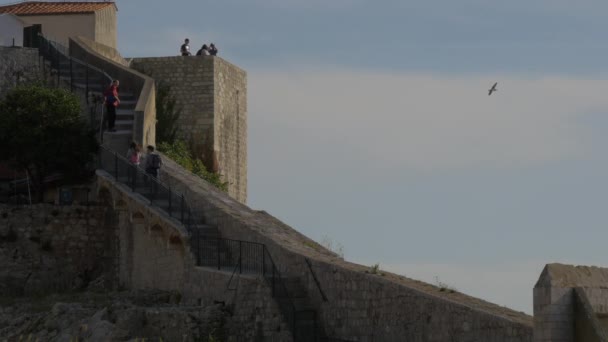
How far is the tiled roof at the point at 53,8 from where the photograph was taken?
1791 inches

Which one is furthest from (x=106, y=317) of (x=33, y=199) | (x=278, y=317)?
(x=33, y=199)

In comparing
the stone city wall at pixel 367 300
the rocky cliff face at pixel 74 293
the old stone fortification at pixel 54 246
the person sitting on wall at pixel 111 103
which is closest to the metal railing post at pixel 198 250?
the stone city wall at pixel 367 300

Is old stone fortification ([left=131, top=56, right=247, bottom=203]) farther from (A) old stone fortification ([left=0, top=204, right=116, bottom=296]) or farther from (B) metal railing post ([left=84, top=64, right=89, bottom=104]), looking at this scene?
(A) old stone fortification ([left=0, top=204, right=116, bottom=296])

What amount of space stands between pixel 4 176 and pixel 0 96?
205 cm

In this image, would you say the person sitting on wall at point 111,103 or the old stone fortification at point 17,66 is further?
the old stone fortification at point 17,66

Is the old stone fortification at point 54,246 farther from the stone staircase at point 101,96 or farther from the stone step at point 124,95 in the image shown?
the stone step at point 124,95

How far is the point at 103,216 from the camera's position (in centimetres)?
3594

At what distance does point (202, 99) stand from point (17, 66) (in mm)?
5625

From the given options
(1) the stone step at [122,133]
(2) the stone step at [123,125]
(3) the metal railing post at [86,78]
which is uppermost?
(3) the metal railing post at [86,78]

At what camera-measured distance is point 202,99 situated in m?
44.0

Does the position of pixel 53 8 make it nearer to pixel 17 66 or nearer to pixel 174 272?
pixel 17 66

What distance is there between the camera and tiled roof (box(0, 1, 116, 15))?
45.5 meters

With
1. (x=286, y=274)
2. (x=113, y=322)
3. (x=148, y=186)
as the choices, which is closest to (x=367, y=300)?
(x=286, y=274)

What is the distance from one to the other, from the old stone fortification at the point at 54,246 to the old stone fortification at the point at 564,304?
15459 mm
